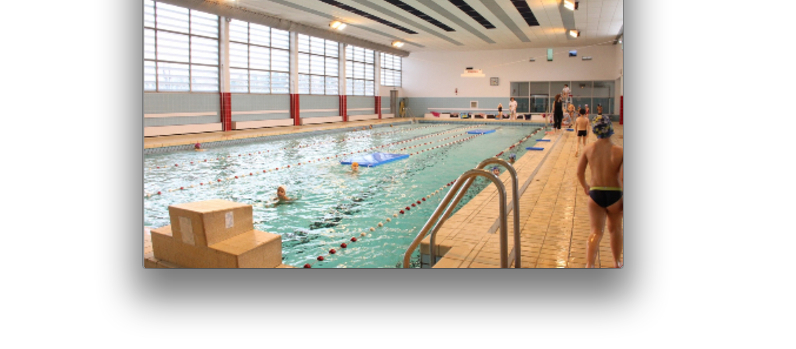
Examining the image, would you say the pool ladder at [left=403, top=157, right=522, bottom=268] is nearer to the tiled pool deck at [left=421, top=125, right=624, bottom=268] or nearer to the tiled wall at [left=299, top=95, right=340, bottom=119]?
the tiled pool deck at [left=421, top=125, right=624, bottom=268]

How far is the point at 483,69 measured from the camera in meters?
29.1

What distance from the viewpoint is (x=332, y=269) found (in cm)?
386

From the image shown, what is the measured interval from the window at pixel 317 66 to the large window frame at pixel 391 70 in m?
4.98

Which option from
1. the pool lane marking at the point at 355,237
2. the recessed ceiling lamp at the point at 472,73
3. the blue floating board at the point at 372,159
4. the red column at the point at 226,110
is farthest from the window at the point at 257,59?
the pool lane marking at the point at 355,237

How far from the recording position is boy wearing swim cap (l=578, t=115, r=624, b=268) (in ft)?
11.0

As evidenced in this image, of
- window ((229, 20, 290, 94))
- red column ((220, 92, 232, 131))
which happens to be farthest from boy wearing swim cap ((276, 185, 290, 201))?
window ((229, 20, 290, 94))

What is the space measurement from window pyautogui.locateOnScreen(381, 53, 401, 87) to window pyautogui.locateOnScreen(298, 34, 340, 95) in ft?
16.4

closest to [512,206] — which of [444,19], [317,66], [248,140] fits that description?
[248,140]

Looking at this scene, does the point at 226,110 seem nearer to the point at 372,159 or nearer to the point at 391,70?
the point at 372,159

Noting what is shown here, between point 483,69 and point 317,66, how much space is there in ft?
34.6

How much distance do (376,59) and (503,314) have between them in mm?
25615
